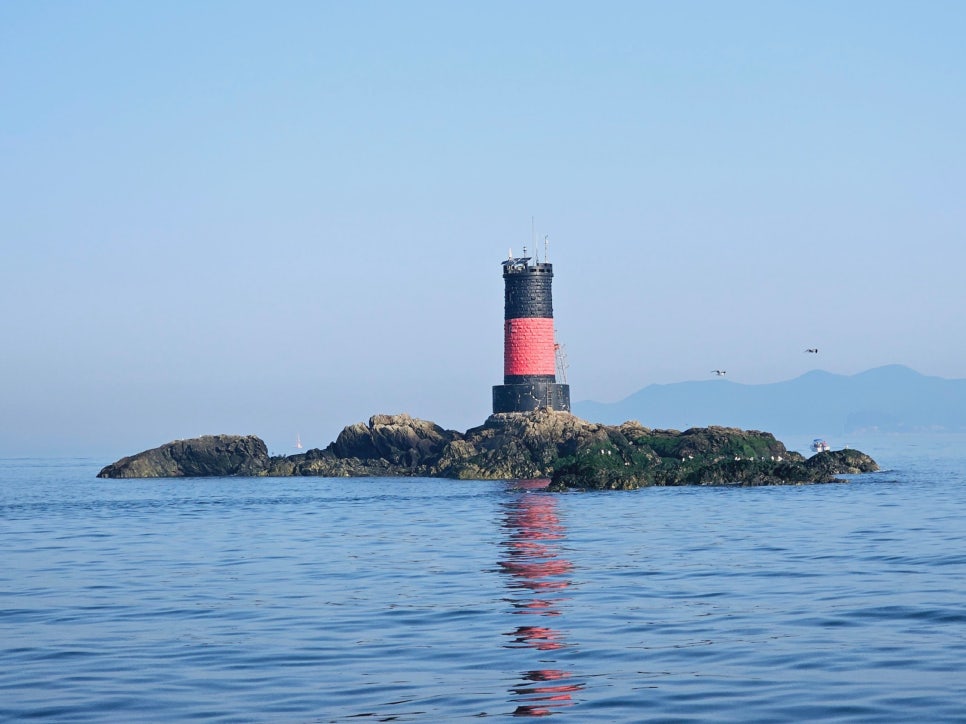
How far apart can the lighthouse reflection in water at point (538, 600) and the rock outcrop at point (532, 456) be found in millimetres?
19580

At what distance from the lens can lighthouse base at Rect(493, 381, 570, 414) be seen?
80000 millimetres

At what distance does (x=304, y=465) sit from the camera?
87812 mm

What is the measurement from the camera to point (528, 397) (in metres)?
80.1

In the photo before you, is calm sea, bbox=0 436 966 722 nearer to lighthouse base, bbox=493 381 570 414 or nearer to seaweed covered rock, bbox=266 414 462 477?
lighthouse base, bbox=493 381 570 414

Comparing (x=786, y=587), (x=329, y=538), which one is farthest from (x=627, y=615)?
(x=329, y=538)

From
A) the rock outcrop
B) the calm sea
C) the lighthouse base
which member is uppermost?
the lighthouse base

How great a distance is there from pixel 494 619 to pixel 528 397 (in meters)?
59.9

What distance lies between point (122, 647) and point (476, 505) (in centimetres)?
3248

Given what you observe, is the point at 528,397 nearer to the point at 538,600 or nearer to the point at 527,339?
the point at 527,339

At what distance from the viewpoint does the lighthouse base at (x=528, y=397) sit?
80.0 metres

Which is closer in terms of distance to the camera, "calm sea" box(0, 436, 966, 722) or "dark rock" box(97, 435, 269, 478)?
"calm sea" box(0, 436, 966, 722)

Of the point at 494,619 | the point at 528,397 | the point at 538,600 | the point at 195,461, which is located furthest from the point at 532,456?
the point at 494,619

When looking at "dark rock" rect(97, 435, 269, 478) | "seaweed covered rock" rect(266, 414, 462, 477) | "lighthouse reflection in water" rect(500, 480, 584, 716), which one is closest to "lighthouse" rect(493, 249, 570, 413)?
"seaweed covered rock" rect(266, 414, 462, 477)

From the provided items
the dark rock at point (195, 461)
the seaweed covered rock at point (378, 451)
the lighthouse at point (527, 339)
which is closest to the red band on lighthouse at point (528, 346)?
the lighthouse at point (527, 339)
